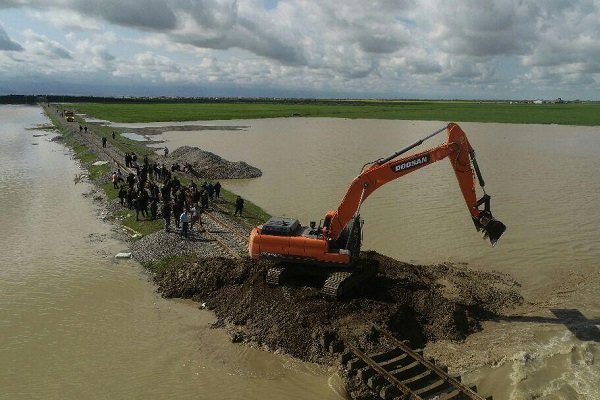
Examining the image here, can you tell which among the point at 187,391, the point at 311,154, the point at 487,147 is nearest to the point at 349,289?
the point at 187,391

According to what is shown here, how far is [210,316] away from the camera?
16.0m

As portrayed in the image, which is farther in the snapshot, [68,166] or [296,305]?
[68,166]

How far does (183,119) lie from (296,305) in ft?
301

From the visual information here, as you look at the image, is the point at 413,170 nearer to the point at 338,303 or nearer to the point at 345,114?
the point at 338,303

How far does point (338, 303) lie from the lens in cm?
1512

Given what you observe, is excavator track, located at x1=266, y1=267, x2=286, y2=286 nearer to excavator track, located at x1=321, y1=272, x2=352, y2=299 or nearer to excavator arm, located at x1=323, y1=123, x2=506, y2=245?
excavator track, located at x1=321, y1=272, x2=352, y2=299

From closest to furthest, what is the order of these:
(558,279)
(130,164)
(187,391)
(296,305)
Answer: (187,391) → (296,305) → (558,279) → (130,164)

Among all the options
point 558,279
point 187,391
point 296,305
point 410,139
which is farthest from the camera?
point 410,139

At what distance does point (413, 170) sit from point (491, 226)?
9.93 feet

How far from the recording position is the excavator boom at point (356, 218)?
15523 millimetres

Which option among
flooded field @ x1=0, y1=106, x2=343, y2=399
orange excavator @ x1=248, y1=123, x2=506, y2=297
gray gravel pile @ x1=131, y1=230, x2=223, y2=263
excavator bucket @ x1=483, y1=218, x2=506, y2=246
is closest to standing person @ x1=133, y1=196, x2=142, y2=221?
flooded field @ x1=0, y1=106, x2=343, y2=399

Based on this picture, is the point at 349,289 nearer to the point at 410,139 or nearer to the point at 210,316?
the point at 210,316

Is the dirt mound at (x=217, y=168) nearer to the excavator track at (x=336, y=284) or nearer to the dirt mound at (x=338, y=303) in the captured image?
the dirt mound at (x=338, y=303)

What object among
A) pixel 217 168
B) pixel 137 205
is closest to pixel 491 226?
pixel 137 205
